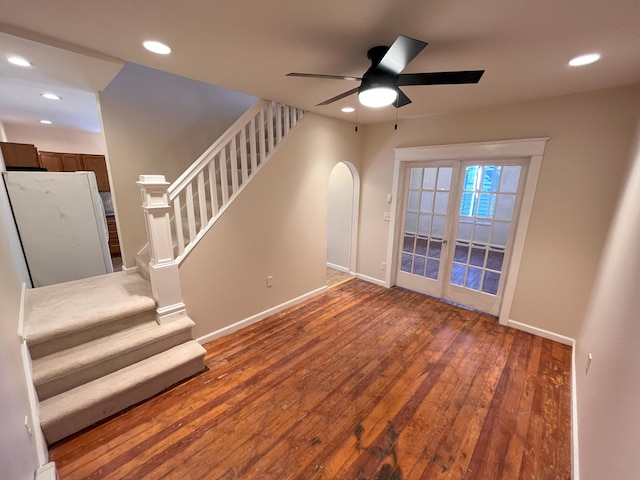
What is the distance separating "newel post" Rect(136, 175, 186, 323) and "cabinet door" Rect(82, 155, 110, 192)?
4.09 meters

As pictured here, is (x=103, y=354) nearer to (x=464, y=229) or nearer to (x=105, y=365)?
(x=105, y=365)

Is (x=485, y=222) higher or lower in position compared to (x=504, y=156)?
lower

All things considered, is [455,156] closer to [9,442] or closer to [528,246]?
[528,246]

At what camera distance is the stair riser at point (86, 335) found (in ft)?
6.11

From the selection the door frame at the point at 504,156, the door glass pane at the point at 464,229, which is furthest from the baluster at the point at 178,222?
the door glass pane at the point at 464,229

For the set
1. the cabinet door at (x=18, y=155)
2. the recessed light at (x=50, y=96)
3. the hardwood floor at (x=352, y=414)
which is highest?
the recessed light at (x=50, y=96)

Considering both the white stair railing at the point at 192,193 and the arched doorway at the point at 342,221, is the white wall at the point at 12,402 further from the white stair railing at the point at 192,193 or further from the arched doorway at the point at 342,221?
the arched doorway at the point at 342,221

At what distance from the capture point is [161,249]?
2.23 metres

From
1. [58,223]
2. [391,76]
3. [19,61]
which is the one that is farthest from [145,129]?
[391,76]

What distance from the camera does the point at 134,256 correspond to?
9.99ft

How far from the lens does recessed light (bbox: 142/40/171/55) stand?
1.66m

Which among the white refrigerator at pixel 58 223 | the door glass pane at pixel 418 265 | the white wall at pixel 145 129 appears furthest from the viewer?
the door glass pane at pixel 418 265

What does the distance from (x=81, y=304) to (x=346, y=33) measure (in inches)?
116

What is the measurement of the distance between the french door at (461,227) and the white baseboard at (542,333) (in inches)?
9.6
